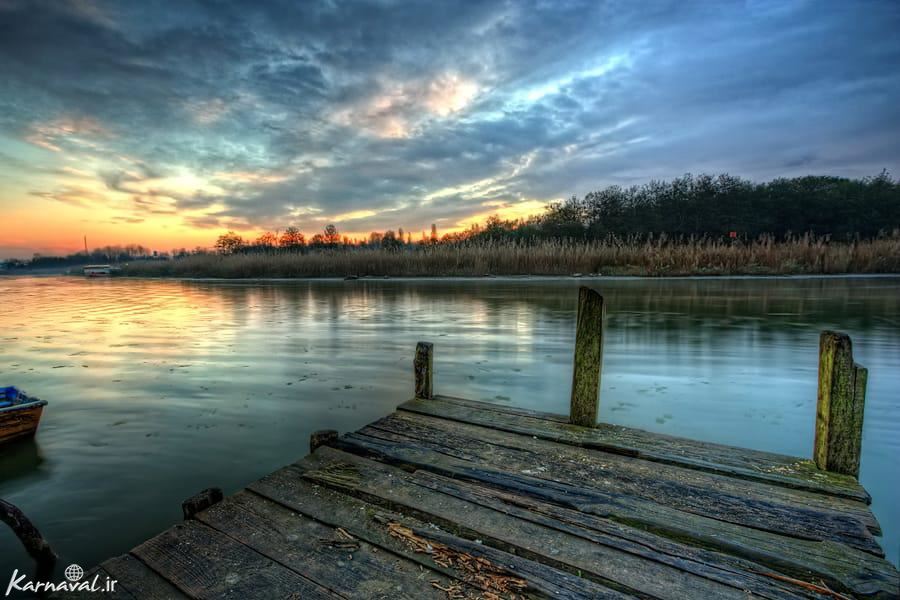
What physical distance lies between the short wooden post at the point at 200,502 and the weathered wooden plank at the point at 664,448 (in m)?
1.77

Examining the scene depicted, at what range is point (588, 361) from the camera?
3543 millimetres

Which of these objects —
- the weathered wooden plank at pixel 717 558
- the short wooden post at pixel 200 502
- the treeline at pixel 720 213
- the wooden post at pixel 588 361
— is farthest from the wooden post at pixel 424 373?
the treeline at pixel 720 213

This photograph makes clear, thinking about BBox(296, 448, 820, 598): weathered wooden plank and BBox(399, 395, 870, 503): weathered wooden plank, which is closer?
BBox(296, 448, 820, 598): weathered wooden plank

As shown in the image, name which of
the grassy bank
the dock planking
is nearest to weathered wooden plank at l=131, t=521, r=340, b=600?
the dock planking

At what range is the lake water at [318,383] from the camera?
319 cm

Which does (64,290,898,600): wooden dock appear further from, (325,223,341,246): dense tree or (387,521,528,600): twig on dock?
(325,223,341,246): dense tree

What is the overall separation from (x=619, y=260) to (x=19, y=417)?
22944 mm

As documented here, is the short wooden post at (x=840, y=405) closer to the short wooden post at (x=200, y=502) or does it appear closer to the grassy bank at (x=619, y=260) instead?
the short wooden post at (x=200, y=502)

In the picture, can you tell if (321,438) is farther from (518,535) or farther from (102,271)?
(102,271)

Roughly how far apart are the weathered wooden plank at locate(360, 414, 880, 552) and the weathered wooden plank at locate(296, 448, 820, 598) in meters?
0.40

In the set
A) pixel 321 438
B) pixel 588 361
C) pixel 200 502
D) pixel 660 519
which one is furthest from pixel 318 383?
pixel 660 519

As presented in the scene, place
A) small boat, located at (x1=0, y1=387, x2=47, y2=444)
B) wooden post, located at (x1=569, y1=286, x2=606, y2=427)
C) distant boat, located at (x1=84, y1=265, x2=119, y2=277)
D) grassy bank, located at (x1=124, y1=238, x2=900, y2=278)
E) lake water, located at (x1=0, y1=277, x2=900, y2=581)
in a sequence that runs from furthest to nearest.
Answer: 1. distant boat, located at (x1=84, y1=265, x2=119, y2=277)
2. grassy bank, located at (x1=124, y1=238, x2=900, y2=278)
3. small boat, located at (x1=0, y1=387, x2=47, y2=444)
4. wooden post, located at (x1=569, y1=286, x2=606, y2=427)
5. lake water, located at (x1=0, y1=277, x2=900, y2=581)

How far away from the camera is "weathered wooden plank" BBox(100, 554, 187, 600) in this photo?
179cm

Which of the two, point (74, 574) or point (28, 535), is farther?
point (28, 535)
